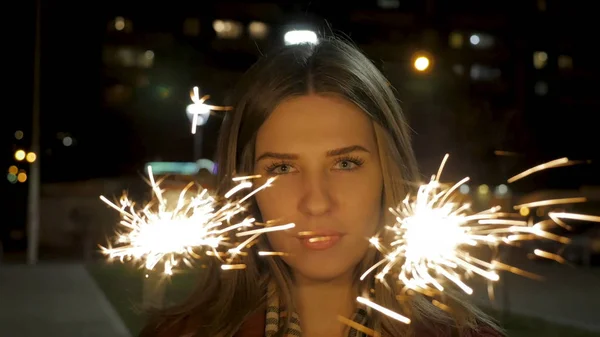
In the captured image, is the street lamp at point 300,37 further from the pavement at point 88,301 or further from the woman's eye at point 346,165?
the pavement at point 88,301

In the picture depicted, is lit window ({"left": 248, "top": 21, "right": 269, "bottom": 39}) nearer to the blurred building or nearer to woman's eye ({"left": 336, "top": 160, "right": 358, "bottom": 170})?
the blurred building

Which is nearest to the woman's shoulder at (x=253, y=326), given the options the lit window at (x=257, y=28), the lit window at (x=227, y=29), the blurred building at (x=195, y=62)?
the blurred building at (x=195, y=62)

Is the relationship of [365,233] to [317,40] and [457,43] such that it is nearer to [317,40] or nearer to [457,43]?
[317,40]

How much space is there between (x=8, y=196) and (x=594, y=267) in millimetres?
20219

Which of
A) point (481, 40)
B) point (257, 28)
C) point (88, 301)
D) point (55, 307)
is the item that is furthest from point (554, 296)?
point (257, 28)

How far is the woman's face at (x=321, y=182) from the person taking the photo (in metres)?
2.39

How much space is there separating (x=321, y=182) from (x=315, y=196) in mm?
60

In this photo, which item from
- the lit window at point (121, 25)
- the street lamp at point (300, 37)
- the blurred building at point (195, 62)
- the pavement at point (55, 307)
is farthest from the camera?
the lit window at point (121, 25)

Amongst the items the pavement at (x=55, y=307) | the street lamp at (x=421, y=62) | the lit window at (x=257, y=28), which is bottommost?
the pavement at (x=55, y=307)

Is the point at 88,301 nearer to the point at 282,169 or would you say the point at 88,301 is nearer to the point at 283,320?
the point at 283,320

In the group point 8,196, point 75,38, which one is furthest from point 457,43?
point 8,196

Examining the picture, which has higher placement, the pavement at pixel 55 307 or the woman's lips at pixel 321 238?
the woman's lips at pixel 321 238

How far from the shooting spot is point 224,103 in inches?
112

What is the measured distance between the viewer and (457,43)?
41.8 m
